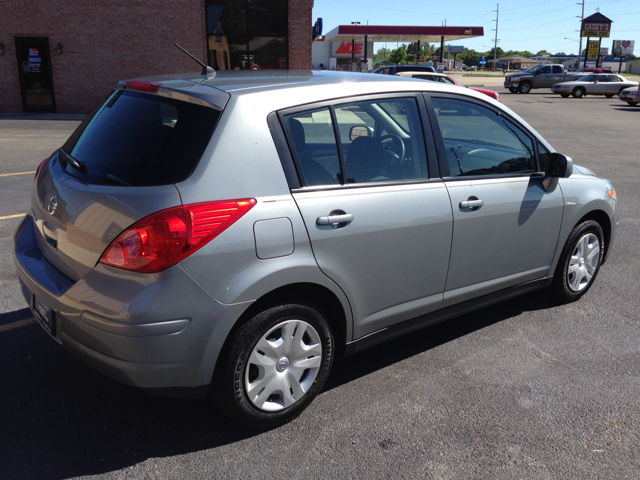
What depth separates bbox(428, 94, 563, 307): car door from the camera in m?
3.51

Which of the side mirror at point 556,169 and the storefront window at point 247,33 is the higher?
the storefront window at point 247,33

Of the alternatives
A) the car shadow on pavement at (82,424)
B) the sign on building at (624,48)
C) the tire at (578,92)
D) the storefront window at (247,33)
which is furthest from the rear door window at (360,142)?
the sign on building at (624,48)

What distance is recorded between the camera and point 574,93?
37.1m

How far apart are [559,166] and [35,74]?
2159 centimetres

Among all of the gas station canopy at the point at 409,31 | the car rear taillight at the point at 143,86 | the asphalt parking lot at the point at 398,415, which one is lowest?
the asphalt parking lot at the point at 398,415

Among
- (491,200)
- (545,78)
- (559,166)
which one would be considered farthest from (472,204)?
(545,78)

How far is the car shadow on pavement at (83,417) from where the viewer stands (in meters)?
2.70

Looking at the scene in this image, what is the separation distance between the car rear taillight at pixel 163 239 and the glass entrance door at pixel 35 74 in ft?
69.4

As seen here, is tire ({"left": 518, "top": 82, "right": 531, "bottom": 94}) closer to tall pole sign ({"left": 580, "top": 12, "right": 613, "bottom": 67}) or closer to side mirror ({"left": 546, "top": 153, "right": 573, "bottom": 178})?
tall pole sign ({"left": 580, "top": 12, "right": 613, "bottom": 67})

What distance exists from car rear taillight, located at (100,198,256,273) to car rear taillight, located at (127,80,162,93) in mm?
857

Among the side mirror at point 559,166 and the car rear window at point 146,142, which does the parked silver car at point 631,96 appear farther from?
the car rear window at point 146,142

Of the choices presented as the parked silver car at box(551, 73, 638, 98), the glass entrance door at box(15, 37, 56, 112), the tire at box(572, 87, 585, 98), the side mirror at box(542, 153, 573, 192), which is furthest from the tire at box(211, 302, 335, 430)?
the tire at box(572, 87, 585, 98)

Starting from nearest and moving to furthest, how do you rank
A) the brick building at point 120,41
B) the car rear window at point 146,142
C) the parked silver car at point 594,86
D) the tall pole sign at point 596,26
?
the car rear window at point 146,142
the brick building at point 120,41
the parked silver car at point 594,86
the tall pole sign at point 596,26

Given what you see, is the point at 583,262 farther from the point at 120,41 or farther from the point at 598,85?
the point at 598,85
